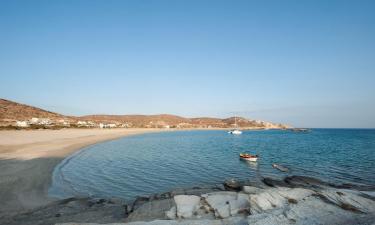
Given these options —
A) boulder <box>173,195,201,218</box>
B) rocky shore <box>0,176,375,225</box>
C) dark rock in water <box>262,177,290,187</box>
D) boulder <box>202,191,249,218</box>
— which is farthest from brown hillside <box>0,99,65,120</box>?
boulder <box>202,191,249,218</box>

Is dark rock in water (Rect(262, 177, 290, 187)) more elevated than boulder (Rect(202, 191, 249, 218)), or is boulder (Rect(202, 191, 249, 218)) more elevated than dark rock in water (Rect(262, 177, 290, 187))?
boulder (Rect(202, 191, 249, 218))

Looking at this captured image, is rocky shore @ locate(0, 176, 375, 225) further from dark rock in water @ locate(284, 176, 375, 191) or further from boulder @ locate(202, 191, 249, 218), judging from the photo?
dark rock in water @ locate(284, 176, 375, 191)

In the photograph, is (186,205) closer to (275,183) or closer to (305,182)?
(275,183)

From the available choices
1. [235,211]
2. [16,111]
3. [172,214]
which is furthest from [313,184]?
[16,111]

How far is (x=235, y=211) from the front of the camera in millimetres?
12672

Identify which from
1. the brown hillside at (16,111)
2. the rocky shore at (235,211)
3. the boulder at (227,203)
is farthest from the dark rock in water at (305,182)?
the brown hillside at (16,111)

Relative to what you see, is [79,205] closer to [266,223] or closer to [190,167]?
[266,223]

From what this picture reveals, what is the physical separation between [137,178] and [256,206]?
58.3 feet

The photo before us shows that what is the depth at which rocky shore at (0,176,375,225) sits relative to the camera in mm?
11531

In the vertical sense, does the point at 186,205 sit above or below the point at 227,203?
below

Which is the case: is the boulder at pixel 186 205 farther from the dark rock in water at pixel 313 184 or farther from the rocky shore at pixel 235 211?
the dark rock in water at pixel 313 184

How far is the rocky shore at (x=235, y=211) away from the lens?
11.5 m

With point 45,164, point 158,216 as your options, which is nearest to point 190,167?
point 45,164

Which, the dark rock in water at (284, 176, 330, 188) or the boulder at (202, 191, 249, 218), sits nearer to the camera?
the boulder at (202, 191, 249, 218)
